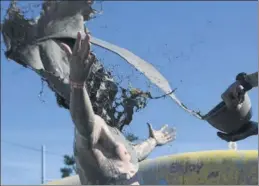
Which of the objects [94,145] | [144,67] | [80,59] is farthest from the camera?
[144,67]

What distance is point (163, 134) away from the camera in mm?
4613

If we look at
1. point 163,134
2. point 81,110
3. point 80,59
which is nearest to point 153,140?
point 163,134

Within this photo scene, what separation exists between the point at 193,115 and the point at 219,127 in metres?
0.18

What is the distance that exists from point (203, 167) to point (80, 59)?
785 cm

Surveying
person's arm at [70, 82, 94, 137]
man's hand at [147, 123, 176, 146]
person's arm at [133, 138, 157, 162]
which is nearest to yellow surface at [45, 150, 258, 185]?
man's hand at [147, 123, 176, 146]

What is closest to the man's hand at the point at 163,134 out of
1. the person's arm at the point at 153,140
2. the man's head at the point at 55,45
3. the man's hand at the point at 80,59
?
the person's arm at the point at 153,140

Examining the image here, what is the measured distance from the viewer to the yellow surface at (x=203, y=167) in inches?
415

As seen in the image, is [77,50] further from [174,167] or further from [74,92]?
[174,167]

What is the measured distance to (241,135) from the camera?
4.04 meters

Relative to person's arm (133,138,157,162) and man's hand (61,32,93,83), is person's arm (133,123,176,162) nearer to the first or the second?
person's arm (133,138,157,162)

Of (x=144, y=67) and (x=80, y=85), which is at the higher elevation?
(x=144, y=67)

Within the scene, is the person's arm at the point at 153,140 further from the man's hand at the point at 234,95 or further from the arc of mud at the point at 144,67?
the man's hand at the point at 234,95

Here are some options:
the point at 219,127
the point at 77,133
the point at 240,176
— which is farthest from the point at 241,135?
the point at 240,176

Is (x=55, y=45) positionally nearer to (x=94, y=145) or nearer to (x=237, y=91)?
(x=94, y=145)
